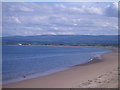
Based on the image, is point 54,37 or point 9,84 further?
point 54,37

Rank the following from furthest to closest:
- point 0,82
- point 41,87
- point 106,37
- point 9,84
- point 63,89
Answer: point 106,37
point 0,82
point 9,84
point 41,87
point 63,89

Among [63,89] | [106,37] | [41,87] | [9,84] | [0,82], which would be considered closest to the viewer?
[63,89]

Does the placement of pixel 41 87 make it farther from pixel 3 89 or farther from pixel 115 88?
pixel 115 88

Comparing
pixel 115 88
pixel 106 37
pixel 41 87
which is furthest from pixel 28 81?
pixel 106 37

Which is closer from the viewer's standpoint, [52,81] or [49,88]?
[49,88]

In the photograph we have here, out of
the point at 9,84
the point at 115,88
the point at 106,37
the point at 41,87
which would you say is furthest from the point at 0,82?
the point at 106,37

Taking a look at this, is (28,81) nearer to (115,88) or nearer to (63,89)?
(63,89)

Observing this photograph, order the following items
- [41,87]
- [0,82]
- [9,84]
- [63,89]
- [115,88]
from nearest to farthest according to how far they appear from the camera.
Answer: [115,88], [63,89], [41,87], [9,84], [0,82]

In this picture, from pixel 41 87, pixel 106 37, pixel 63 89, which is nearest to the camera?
pixel 63 89
